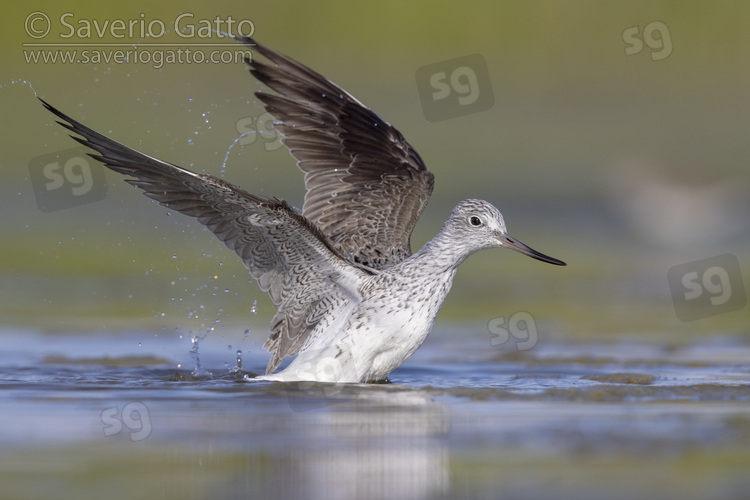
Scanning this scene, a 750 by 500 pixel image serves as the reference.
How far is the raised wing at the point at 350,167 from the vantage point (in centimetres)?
1055

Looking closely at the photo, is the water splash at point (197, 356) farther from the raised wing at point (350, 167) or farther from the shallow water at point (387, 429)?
the raised wing at point (350, 167)

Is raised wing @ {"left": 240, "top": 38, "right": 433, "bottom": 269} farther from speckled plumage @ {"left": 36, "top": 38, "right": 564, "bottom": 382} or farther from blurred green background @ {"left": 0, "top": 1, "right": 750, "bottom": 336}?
blurred green background @ {"left": 0, "top": 1, "right": 750, "bottom": 336}

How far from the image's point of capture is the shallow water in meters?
6.08

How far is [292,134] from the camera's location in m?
10.8

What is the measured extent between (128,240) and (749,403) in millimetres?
10048

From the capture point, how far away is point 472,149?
21.9 meters

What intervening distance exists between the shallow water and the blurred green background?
213 cm

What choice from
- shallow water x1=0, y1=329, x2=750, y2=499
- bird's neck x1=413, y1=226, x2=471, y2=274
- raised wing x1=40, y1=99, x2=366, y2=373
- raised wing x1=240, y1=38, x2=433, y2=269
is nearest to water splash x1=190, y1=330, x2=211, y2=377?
shallow water x1=0, y1=329, x2=750, y2=499

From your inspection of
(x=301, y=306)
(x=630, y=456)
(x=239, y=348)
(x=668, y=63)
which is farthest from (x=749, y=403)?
(x=668, y=63)

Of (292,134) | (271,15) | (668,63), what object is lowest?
(292,134)

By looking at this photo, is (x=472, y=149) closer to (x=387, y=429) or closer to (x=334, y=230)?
(x=334, y=230)

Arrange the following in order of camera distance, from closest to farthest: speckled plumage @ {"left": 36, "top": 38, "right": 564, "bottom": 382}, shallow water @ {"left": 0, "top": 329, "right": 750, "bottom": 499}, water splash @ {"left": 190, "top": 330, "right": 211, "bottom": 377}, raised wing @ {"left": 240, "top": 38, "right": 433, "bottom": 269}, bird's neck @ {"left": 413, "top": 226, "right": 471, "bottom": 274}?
shallow water @ {"left": 0, "top": 329, "right": 750, "bottom": 499}, speckled plumage @ {"left": 36, "top": 38, "right": 564, "bottom": 382}, bird's neck @ {"left": 413, "top": 226, "right": 471, "bottom": 274}, water splash @ {"left": 190, "top": 330, "right": 211, "bottom": 377}, raised wing @ {"left": 240, "top": 38, "right": 433, "bottom": 269}

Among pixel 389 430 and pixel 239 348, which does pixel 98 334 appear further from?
pixel 389 430

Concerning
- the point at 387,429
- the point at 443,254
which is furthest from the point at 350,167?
the point at 387,429
